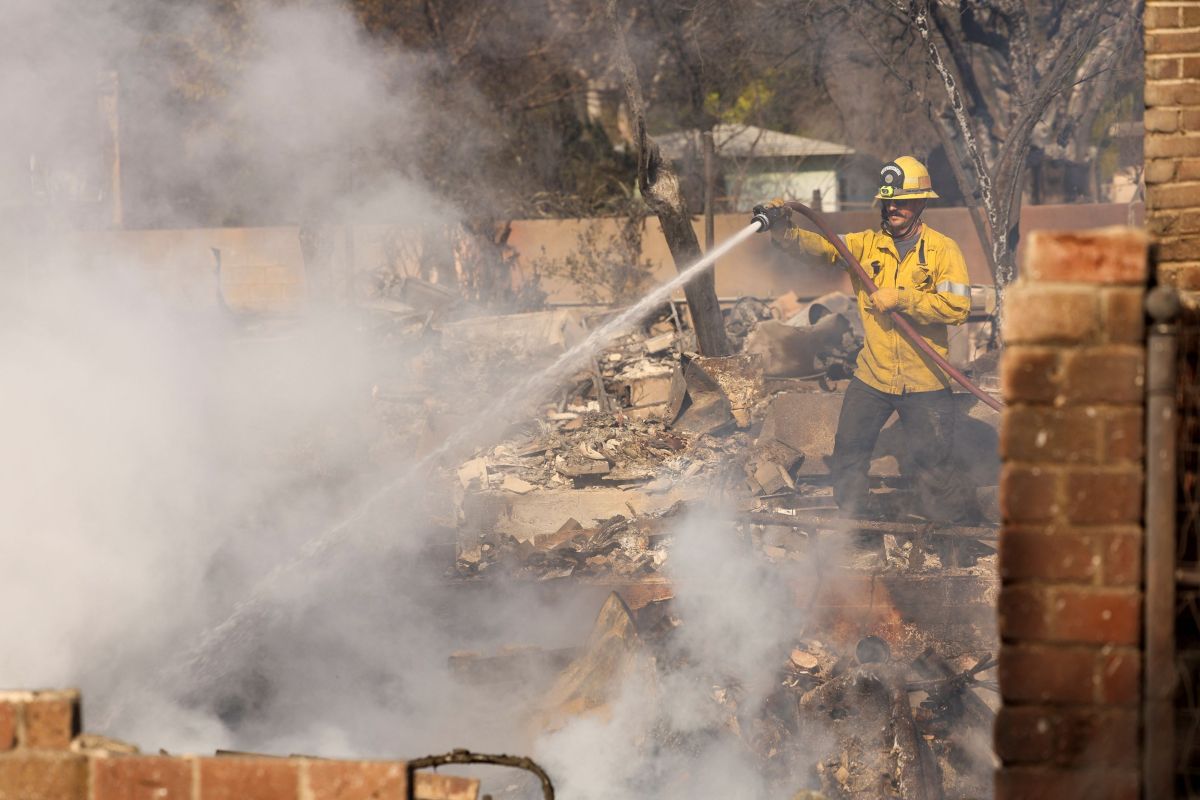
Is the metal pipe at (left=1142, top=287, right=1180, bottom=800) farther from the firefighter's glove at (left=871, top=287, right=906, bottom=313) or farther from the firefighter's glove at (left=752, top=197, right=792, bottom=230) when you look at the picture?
the firefighter's glove at (left=752, top=197, right=792, bottom=230)

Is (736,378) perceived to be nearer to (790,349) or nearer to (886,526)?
(790,349)

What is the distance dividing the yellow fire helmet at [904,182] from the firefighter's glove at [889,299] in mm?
506

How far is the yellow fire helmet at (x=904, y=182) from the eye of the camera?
5688mm

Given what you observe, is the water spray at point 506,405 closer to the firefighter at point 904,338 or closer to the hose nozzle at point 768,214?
the hose nozzle at point 768,214

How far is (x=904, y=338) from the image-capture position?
576cm

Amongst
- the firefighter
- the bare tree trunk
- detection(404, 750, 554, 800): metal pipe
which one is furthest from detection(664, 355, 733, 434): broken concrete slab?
detection(404, 750, 554, 800): metal pipe

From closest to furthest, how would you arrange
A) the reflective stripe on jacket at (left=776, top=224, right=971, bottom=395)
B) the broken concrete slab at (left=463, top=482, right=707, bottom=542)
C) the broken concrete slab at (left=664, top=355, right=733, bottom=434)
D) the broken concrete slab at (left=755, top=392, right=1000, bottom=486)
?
the reflective stripe on jacket at (left=776, top=224, right=971, bottom=395) < the broken concrete slab at (left=755, top=392, right=1000, bottom=486) < the broken concrete slab at (left=463, top=482, right=707, bottom=542) < the broken concrete slab at (left=664, top=355, right=733, bottom=434)

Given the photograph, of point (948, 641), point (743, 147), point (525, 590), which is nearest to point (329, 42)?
point (743, 147)

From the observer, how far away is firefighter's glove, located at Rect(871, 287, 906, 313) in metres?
5.48

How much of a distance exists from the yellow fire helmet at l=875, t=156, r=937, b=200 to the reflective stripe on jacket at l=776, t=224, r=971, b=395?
0.18 meters

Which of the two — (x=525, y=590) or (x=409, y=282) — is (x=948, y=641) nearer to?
(x=525, y=590)

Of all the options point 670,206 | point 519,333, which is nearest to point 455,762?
point 670,206

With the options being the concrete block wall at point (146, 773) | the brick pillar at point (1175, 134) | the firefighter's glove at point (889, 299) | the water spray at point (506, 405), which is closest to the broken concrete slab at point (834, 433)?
the water spray at point (506, 405)

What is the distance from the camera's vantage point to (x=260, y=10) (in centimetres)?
1444
